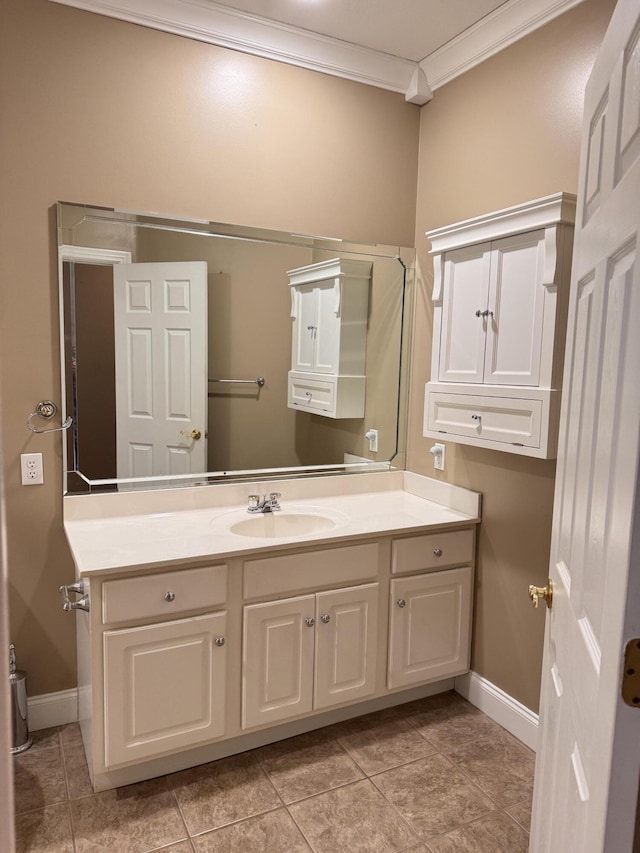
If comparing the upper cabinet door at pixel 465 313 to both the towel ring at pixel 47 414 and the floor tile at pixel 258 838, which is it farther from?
the floor tile at pixel 258 838

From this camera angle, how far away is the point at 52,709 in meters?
2.37

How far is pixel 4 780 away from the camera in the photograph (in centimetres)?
51

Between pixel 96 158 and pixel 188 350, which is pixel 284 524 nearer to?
pixel 188 350

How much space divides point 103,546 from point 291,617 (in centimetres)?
68

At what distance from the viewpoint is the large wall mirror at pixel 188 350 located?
227 centimetres

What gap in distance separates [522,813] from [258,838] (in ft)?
2.75

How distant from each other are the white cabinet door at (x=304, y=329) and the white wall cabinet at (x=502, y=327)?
0.53 metres

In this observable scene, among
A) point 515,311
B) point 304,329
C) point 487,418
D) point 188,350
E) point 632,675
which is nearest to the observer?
point 632,675

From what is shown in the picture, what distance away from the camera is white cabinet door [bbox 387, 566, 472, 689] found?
2385 mm

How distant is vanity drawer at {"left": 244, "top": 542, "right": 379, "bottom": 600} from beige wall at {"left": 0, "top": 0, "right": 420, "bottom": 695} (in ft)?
2.59

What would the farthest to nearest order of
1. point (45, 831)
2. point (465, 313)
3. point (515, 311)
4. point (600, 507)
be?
point (465, 313) < point (515, 311) < point (45, 831) < point (600, 507)

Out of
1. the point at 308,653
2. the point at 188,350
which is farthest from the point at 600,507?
the point at 188,350

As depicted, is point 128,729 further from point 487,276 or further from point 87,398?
point 487,276

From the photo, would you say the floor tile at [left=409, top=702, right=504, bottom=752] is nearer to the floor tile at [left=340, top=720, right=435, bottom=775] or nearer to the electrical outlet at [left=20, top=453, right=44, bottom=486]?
the floor tile at [left=340, top=720, right=435, bottom=775]
